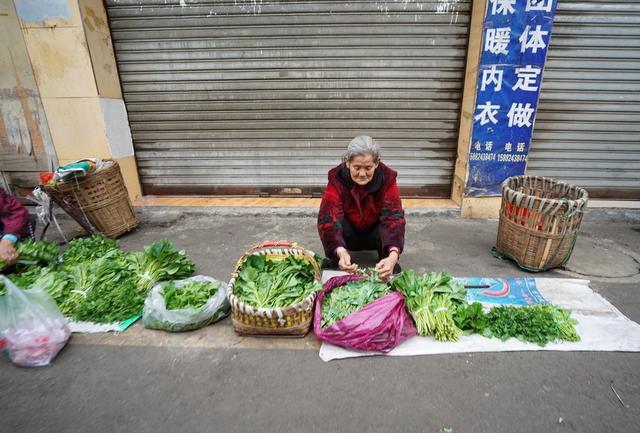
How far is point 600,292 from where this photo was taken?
3023 mm

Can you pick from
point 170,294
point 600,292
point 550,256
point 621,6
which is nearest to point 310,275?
point 170,294

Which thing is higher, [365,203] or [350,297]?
[365,203]

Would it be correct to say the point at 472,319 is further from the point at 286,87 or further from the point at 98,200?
the point at 98,200

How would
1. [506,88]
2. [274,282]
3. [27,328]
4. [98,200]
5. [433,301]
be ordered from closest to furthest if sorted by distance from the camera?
[27,328]
[433,301]
[274,282]
[98,200]
[506,88]

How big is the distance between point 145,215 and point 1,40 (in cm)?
305

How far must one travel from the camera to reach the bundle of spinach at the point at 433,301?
2.38 m

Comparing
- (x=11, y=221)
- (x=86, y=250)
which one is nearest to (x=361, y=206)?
(x=86, y=250)

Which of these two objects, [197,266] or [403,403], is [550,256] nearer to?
[403,403]

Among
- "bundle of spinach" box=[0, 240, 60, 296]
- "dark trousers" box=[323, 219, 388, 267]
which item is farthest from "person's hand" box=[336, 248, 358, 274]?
"bundle of spinach" box=[0, 240, 60, 296]

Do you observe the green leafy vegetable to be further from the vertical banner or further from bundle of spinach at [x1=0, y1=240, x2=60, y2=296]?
bundle of spinach at [x1=0, y1=240, x2=60, y2=296]

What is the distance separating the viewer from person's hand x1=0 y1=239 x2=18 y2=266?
9.58 feet

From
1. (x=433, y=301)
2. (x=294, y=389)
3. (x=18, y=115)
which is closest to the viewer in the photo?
(x=294, y=389)

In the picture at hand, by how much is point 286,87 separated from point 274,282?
11.5ft

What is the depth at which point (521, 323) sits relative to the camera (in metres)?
2.40
